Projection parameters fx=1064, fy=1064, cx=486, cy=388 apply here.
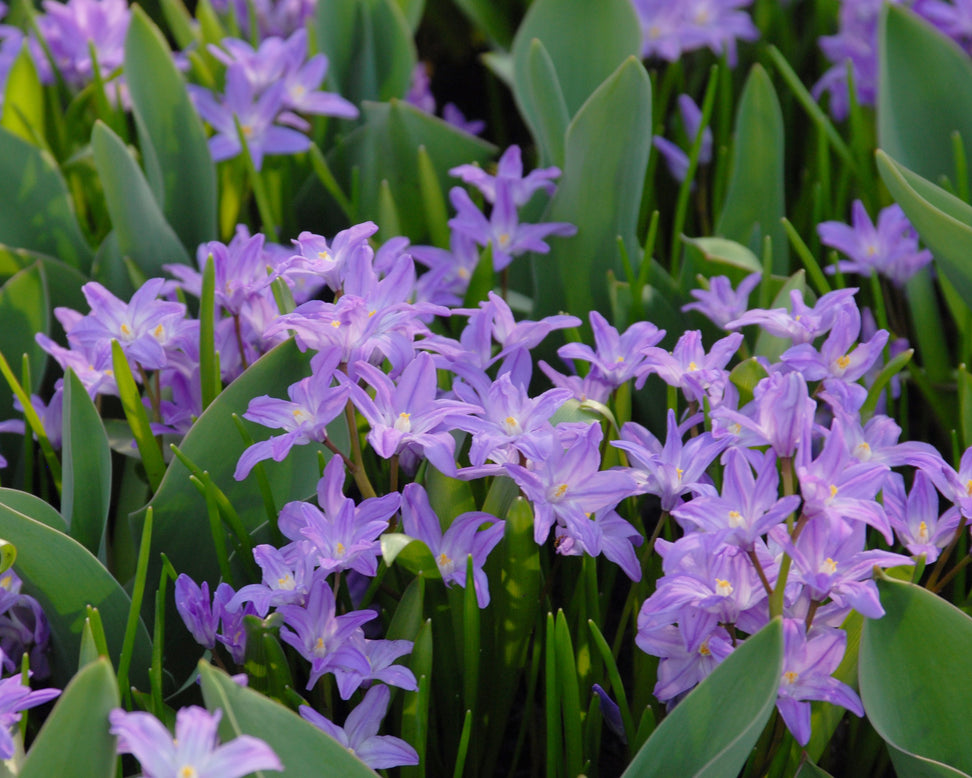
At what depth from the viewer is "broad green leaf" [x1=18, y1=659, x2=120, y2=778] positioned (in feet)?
1.98

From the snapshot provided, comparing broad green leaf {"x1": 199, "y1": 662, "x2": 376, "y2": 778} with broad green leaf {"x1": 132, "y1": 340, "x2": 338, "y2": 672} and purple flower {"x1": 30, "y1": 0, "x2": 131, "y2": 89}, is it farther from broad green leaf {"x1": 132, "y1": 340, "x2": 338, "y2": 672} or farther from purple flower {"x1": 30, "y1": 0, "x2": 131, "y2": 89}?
purple flower {"x1": 30, "y1": 0, "x2": 131, "y2": 89}

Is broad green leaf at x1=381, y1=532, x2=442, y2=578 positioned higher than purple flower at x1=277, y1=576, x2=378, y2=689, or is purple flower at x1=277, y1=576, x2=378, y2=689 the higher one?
broad green leaf at x1=381, y1=532, x2=442, y2=578

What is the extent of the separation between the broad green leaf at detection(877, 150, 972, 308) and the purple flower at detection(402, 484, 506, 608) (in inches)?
19.8

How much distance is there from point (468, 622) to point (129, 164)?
684 mm

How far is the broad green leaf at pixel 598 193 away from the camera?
117cm

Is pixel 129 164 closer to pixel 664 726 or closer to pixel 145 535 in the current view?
pixel 145 535

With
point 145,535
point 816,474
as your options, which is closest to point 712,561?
point 816,474

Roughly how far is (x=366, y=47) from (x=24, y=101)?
51 centimetres

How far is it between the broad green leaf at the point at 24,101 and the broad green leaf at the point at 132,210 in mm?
341

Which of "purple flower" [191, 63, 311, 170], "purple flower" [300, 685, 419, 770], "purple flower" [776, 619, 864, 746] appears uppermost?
"purple flower" [191, 63, 311, 170]

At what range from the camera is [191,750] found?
1.86ft

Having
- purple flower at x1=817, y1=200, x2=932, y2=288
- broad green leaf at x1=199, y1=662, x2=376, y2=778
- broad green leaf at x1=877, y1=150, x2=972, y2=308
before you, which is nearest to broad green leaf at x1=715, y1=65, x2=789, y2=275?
purple flower at x1=817, y1=200, x2=932, y2=288

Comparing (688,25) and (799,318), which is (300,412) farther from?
(688,25)

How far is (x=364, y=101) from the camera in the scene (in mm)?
1564
